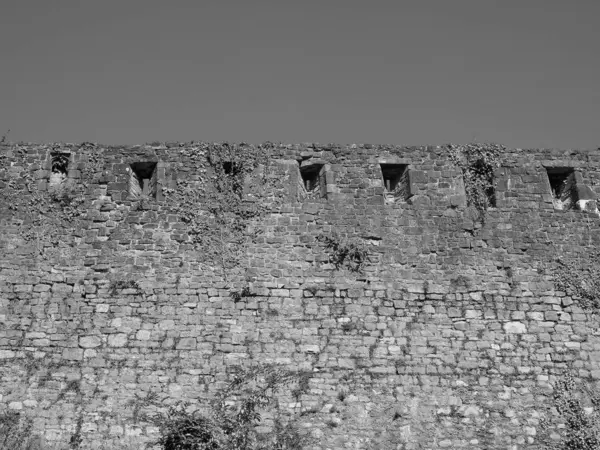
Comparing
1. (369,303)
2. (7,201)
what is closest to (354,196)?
(369,303)

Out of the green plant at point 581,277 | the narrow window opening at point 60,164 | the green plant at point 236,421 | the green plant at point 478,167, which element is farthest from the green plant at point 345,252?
the narrow window opening at point 60,164

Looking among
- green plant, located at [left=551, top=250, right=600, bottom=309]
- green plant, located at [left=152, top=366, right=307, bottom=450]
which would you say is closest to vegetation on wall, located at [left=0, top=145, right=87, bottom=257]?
green plant, located at [left=152, top=366, right=307, bottom=450]

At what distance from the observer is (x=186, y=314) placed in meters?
12.0

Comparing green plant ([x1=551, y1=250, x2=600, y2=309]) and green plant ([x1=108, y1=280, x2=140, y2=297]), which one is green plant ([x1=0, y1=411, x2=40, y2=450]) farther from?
green plant ([x1=551, y1=250, x2=600, y2=309])

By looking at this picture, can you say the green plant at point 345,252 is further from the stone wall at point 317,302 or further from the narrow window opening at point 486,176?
the narrow window opening at point 486,176

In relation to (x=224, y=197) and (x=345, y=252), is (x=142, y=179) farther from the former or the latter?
(x=345, y=252)

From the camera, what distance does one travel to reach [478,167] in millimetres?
13641

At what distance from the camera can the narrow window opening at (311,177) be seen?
44.0 ft

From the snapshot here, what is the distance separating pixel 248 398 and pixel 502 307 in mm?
4307

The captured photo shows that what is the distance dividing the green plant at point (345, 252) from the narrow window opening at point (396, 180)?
1.33 metres

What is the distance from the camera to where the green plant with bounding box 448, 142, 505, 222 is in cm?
1341

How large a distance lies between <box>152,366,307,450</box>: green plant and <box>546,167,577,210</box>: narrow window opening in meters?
5.88

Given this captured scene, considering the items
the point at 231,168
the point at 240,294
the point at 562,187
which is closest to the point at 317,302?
the point at 240,294

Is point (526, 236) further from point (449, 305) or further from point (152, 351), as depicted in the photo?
point (152, 351)
